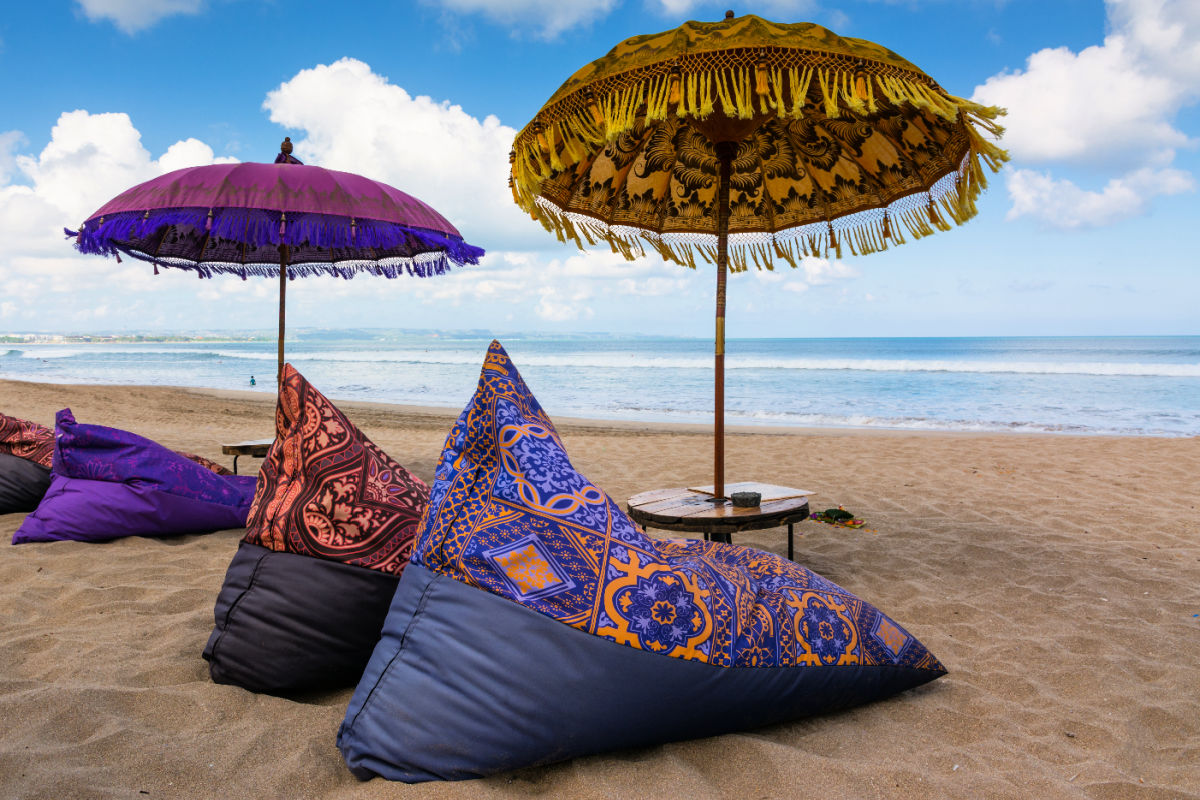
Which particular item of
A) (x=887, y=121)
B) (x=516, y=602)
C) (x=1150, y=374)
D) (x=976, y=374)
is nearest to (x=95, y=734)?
(x=516, y=602)

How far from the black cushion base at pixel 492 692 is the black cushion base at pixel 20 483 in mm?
3822

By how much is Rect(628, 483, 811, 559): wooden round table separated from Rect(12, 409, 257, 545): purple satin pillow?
8.11 ft

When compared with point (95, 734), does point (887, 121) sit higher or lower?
higher

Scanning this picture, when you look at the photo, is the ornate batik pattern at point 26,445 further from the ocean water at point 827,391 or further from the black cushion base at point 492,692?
the ocean water at point 827,391

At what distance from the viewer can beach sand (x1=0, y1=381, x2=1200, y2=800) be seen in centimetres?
158

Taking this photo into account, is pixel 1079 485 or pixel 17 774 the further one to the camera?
pixel 1079 485

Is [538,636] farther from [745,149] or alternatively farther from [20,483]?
[20,483]

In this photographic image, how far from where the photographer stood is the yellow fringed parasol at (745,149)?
7.69ft

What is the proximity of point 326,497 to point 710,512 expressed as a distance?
161cm

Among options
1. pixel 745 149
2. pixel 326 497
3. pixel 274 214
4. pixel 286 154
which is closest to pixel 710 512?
pixel 326 497

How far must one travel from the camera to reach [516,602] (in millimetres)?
1507

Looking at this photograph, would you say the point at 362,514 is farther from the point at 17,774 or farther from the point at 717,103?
the point at 717,103

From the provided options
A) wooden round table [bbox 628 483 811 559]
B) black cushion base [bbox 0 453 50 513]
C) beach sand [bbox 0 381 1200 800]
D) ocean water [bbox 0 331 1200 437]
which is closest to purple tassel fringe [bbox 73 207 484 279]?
black cushion base [bbox 0 453 50 513]

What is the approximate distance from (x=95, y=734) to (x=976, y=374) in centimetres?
2855
